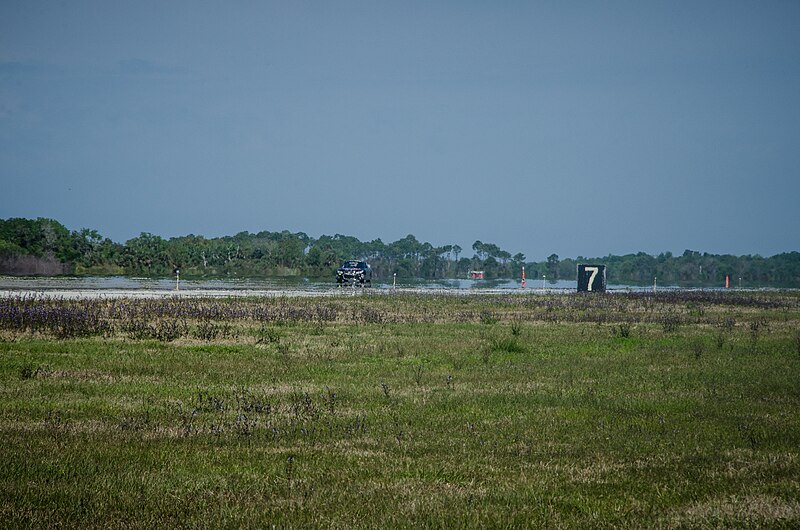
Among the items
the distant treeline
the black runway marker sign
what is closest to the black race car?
the black runway marker sign

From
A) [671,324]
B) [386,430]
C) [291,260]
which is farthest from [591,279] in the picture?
[291,260]

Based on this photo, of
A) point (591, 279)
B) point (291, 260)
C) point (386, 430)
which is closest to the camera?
point (386, 430)

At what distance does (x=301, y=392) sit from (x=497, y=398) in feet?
11.3

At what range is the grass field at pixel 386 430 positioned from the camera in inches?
302

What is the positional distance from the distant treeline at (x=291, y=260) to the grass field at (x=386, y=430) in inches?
2893

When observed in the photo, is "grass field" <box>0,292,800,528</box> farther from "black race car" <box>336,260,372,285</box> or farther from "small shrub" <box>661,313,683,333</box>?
"black race car" <box>336,260,372,285</box>

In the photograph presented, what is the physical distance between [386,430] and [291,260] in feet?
334

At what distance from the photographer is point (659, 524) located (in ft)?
24.0

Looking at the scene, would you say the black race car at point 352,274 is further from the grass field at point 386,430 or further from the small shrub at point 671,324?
the grass field at point 386,430

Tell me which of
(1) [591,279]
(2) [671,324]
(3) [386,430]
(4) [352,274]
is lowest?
(3) [386,430]

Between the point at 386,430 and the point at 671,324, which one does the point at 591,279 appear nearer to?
the point at 671,324

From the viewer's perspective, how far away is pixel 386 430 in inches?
434

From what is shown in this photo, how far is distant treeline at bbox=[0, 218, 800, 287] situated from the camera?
305ft

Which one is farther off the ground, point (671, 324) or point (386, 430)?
point (671, 324)
